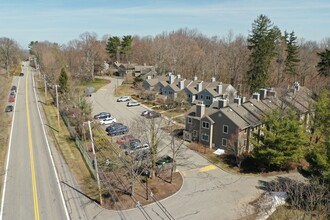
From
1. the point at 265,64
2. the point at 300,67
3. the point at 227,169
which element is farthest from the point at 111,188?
the point at 300,67

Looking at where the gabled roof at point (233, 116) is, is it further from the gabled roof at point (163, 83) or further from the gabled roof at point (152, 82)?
the gabled roof at point (152, 82)

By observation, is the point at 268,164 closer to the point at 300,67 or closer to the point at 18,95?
the point at 300,67

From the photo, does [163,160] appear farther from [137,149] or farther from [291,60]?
[291,60]

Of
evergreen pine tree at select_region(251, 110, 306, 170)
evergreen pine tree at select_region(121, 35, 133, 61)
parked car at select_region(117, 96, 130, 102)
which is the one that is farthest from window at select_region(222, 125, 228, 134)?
evergreen pine tree at select_region(121, 35, 133, 61)

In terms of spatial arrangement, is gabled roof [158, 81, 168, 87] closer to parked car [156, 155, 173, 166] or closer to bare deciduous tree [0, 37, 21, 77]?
parked car [156, 155, 173, 166]

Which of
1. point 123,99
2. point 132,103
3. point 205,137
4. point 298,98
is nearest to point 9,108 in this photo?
point 123,99

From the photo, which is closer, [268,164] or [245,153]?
[268,164]
